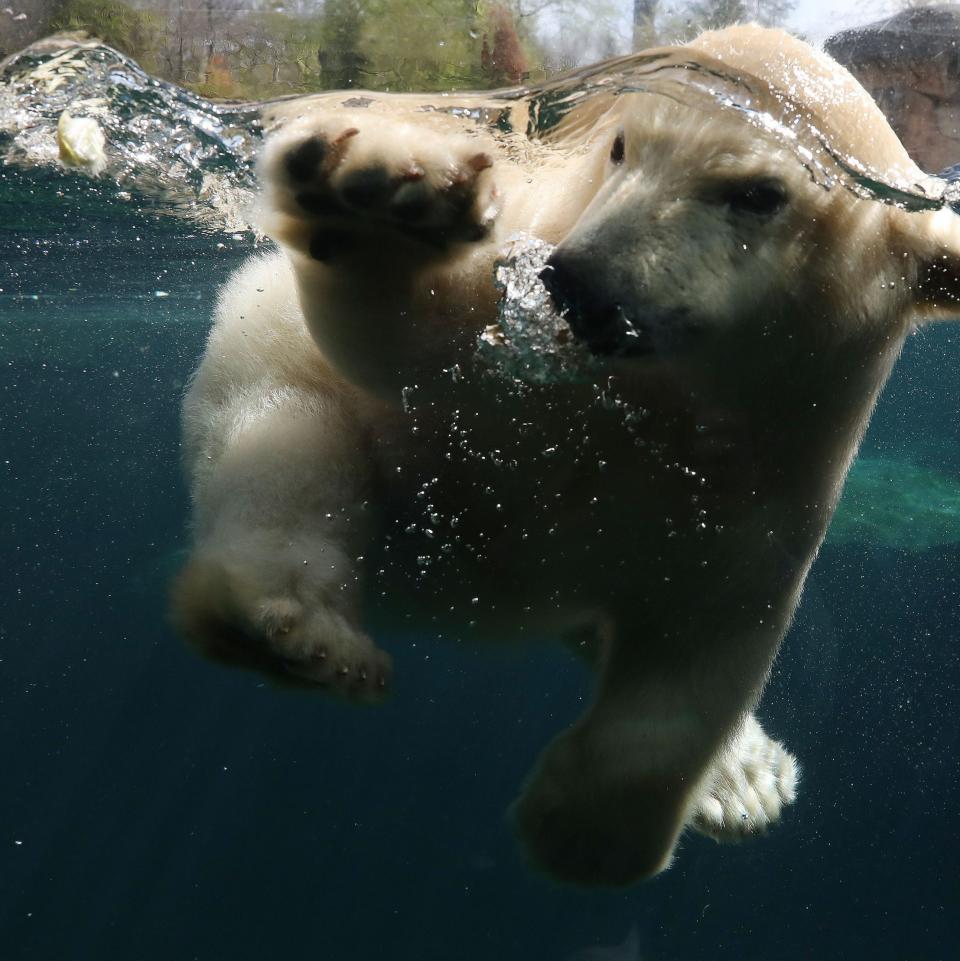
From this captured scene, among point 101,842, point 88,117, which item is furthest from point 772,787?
point 101,842

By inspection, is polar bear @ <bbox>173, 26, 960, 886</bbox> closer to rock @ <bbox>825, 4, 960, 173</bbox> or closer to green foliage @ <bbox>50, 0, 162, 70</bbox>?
rock @ <bbox>825, 4, 960, 173</bbox>

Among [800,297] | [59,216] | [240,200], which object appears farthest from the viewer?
[59,216]

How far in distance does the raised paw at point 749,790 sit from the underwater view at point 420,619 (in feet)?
0.19

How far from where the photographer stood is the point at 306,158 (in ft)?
6.70

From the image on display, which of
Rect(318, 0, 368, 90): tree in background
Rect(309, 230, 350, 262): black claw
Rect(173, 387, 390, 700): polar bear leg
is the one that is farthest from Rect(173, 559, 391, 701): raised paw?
Rect(318, 0, 368, 90): tree in background

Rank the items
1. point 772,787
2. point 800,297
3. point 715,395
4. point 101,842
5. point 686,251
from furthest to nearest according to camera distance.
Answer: point 101,842 < point 772,787 < point 715,395 < point 800,297 < point 686,251

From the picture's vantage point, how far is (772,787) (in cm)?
470

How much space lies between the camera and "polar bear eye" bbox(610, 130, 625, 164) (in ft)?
7.89

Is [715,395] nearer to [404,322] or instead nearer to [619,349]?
[619,349]

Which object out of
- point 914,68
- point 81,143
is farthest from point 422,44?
point 81,143

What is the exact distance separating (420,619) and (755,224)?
1.66 meters

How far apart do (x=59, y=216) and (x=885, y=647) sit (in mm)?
13845

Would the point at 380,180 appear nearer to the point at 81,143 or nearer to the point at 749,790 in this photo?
the point at 81,143

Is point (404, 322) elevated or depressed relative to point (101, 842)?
elevated
